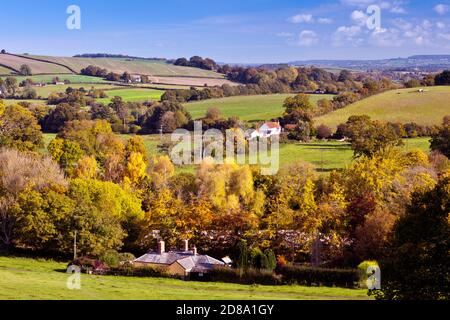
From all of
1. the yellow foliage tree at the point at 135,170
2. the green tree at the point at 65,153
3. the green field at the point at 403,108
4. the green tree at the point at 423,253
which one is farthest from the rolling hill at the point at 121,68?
the green tree at the point at 423,253

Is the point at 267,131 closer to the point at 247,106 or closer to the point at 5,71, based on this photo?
the point at 247,106

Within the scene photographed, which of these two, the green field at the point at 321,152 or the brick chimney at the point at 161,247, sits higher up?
the green field at the point at 321,152

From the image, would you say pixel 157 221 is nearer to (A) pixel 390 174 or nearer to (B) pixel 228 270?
(B) pixel 228 270

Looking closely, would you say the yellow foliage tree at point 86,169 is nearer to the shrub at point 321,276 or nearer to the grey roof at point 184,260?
the grey roof at point 184,260

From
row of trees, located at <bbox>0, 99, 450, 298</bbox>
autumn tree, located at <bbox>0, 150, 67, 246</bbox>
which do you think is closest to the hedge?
row of trees, located at <bbox>0, 99, 450, 298</bbox>

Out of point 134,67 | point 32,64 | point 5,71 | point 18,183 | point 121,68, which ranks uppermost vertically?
point 32,64

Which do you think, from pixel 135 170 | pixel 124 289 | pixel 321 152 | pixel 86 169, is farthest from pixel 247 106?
pixel 124 289

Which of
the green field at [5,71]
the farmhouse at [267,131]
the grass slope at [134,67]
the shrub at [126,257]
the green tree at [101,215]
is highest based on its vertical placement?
the grass slope at [134,67]
